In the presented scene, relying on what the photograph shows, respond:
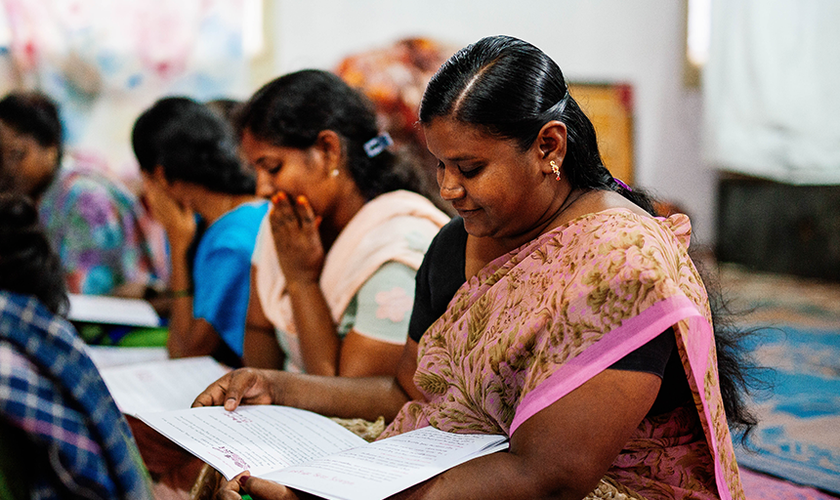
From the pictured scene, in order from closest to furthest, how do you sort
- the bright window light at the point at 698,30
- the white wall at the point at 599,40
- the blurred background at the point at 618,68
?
1. the blurred background at the point at 618,68
2. the white wall at the point at 599,40
3. the bright window light at the point at 698,30

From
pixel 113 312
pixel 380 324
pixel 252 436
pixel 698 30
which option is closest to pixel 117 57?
pixel 113 312

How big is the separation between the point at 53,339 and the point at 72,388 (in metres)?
0.05

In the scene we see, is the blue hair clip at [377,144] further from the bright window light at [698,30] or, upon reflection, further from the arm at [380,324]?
the bright window light at [698,30]

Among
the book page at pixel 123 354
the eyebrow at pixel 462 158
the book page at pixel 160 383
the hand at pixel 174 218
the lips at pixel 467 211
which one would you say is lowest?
the book page at pixel 123 354

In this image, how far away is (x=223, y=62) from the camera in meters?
3.75

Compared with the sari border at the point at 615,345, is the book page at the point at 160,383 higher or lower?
lower

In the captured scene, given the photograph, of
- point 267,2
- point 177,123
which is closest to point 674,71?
point 267,2

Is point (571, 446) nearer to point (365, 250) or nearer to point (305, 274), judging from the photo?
point (365, 250)

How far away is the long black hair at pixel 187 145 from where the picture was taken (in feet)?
6.76

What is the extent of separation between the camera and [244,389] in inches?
46.7

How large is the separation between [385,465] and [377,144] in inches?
36.6

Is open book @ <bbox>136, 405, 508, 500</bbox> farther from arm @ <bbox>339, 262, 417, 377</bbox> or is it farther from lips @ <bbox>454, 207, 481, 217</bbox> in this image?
lips @ <bbox>454, 207, 481, 217</bbox>

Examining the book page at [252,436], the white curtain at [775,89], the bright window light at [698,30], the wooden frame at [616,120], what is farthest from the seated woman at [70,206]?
the bright window light at [698,30]

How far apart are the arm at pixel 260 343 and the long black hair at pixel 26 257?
61 cm
